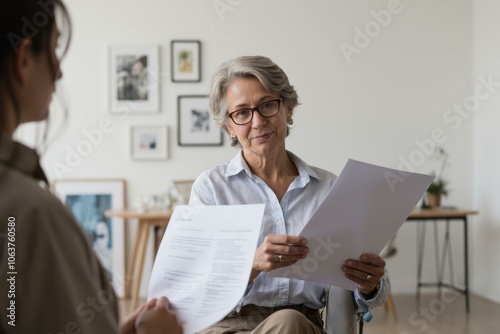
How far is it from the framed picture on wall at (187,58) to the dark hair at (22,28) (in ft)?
14.3

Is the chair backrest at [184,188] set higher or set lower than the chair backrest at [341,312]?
higher

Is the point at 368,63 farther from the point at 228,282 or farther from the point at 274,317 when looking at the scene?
the point at 228,282

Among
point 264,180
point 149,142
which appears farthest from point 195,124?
point 264,180

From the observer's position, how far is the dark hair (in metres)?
0.77

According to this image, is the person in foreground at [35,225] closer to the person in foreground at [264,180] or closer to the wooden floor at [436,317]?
the person in foreground at [264,180]

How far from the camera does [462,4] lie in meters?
5.35

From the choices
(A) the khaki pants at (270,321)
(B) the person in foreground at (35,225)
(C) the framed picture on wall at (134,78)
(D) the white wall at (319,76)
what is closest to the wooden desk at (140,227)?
(D) the white wall at (319,76)

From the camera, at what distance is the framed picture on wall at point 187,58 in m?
5.18

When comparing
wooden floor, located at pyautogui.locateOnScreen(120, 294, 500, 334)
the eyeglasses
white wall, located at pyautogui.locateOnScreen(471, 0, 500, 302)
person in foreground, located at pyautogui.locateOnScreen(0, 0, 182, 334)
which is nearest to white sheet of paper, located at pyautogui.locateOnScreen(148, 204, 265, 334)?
person in foreground, located at pyautogui.locateOnScreen(0, 0, 182, 334)

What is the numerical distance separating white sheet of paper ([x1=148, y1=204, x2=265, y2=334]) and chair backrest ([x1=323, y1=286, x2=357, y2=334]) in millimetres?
573

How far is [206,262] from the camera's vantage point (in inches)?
51.1

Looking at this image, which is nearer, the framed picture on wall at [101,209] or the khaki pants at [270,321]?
the khaki pants at [270,321]

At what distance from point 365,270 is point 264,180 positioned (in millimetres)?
498

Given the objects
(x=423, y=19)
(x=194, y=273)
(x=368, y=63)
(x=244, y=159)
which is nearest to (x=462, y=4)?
(x=423, y=19)
